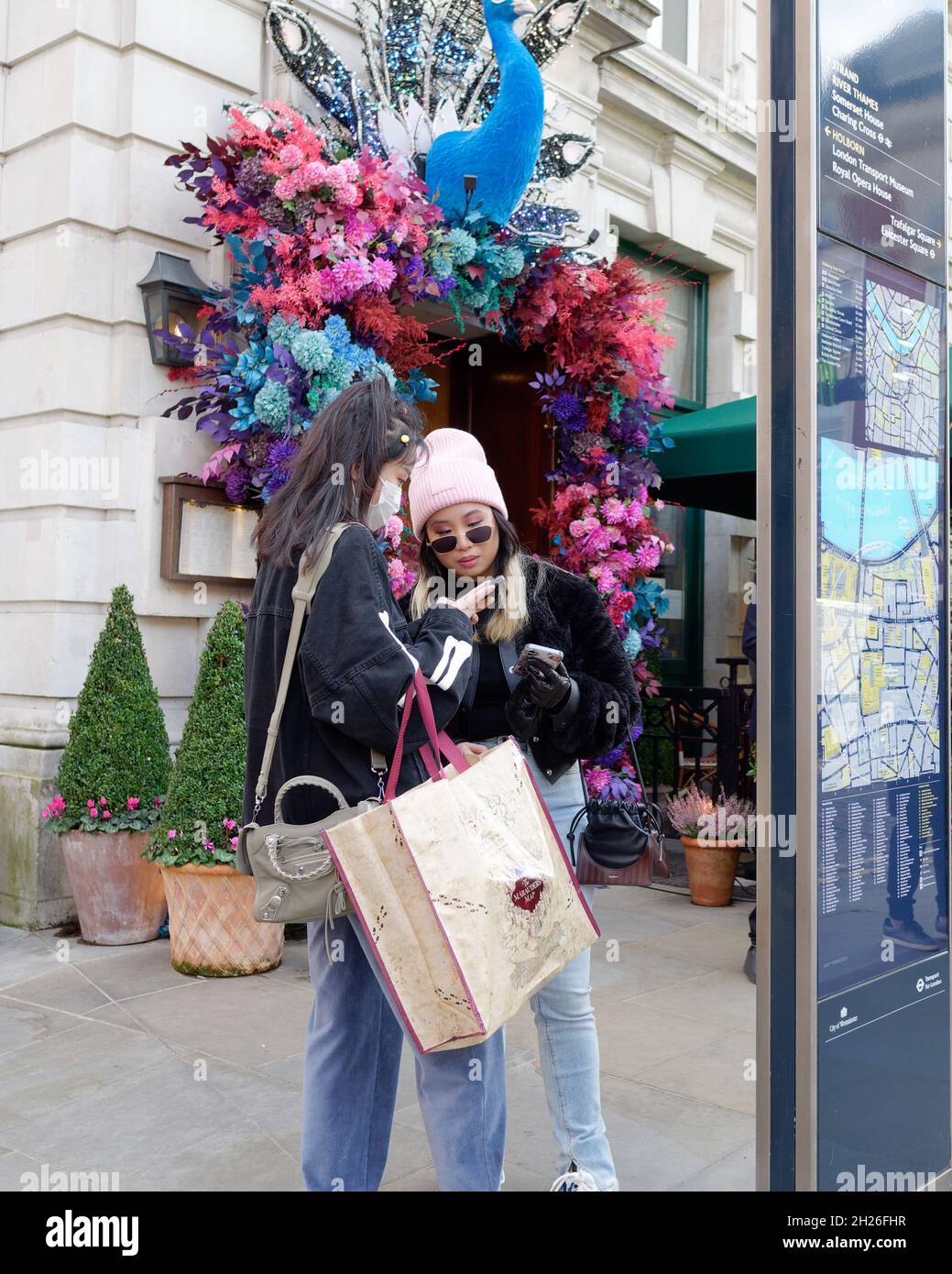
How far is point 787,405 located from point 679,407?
7.76 meters

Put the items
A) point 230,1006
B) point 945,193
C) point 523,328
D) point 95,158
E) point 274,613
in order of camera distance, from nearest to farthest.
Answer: point 274,613 → point 945,193 → point 230,1006 → point 95,158 → point 523,328

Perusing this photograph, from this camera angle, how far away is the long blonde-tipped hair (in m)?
3.05

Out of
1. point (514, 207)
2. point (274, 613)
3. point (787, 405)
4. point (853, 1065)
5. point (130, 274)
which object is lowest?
point (853, 1065)

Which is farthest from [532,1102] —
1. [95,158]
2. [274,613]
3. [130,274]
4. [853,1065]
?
[95,158]

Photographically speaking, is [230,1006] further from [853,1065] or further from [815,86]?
[815,86]

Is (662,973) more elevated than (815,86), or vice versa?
(815,86)

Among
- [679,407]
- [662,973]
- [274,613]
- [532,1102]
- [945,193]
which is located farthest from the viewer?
[679,407]

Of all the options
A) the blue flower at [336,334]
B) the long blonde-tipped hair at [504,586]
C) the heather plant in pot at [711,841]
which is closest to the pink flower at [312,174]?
the blue flower at [336,334]

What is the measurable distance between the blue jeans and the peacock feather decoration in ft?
15.1

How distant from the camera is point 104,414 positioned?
611 centimetres

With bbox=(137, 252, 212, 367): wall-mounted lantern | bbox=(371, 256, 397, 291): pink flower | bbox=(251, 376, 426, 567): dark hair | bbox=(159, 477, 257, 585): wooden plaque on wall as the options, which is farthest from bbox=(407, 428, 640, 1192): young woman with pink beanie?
bbox=(137, 252, 212, 367): wall-mounted lantern

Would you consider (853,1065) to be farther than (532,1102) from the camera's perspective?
No

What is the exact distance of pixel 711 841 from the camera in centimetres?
675

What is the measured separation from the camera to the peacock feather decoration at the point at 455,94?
605cm
